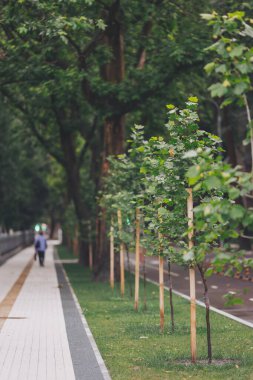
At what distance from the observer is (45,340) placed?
1185cm

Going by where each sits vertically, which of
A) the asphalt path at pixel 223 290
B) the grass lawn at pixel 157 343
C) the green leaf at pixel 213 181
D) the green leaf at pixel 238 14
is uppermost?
the green leaf at pixel 238 14

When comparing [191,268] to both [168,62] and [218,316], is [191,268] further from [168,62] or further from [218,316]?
[168,62]

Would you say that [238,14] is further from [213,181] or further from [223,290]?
[223,290]

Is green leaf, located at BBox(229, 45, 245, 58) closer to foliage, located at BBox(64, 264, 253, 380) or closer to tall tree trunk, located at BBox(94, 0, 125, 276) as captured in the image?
foliage, located at BBox(64, 264, 253, 380)

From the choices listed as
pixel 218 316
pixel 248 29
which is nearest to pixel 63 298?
pixel 218 316

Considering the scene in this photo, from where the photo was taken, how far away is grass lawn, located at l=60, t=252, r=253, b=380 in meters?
9.20

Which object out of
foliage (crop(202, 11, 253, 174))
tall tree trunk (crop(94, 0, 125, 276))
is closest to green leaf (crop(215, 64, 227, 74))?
foliage (crop(202, 11, 253, 174))

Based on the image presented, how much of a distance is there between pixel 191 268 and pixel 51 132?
2864 centimetres

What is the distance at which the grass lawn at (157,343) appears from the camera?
9.20 metres

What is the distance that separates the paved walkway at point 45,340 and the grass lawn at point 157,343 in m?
0.27

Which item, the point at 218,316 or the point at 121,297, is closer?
the point at 218,316

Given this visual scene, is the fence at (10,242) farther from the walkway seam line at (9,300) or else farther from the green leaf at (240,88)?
the green leaf at (240,88)

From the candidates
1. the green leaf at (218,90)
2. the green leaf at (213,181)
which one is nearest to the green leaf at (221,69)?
the green leaf at (218,90)

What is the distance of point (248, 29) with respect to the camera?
6.42 metres
